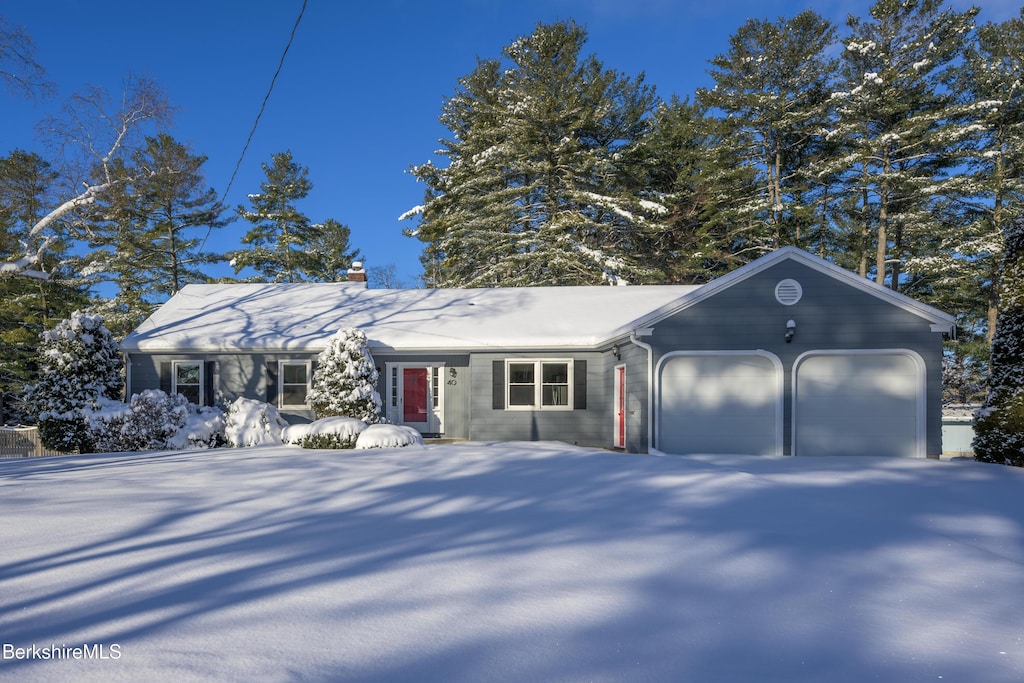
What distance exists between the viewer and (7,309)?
24344 mm

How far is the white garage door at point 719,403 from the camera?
11719 mm

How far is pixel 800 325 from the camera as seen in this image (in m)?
11.6

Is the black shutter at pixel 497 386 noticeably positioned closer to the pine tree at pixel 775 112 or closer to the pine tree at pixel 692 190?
the pine tree at pixel 692 190

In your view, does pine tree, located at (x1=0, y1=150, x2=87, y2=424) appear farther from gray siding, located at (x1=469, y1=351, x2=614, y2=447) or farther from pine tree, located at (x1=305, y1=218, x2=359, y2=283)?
gray siding, located at (x1=469, y1=351, x2=614, y2=447)

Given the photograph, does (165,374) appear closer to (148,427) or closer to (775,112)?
(148,427)

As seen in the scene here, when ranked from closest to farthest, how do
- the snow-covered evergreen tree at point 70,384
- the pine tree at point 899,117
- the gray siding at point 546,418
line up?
the snow-covered evergreen tree at point 70,384 → the gray siding at point 546,418 → the pine tree at point 899,117

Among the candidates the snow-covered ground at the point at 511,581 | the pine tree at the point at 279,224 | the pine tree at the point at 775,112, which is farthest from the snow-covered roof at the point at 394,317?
the pine tree at the point at 279,224

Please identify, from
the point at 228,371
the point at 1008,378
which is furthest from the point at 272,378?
the point at 1008,378

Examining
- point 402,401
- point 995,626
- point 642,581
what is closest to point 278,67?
point 402,401

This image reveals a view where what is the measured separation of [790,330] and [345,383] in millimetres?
9134

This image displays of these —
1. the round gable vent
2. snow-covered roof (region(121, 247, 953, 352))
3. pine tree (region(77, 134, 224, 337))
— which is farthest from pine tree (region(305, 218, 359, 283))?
the round gable vent

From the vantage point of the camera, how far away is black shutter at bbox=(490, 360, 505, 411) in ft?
48.9

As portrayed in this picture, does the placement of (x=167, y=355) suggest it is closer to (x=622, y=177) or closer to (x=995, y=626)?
(x=995, y=626)

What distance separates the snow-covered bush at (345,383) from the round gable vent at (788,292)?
8616mm
